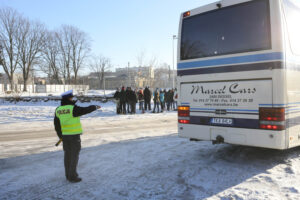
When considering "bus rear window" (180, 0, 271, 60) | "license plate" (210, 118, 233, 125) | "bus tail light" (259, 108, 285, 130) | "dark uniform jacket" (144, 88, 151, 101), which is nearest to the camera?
A: "bus tail light" (259, 108, 285, 130)

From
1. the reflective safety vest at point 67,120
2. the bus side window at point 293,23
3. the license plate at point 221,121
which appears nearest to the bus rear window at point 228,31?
the bus side window at point 293,23

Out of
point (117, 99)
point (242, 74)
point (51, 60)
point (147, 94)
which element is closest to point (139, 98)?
point (147, 94)

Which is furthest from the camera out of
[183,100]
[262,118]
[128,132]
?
[128,132]

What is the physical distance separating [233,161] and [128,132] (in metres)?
5.14

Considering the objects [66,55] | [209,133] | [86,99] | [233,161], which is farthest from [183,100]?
[66,55]

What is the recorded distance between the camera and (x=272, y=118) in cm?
512

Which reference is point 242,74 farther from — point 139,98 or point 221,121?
→ point 139,98

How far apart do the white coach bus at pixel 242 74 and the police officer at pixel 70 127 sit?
8.89 feet

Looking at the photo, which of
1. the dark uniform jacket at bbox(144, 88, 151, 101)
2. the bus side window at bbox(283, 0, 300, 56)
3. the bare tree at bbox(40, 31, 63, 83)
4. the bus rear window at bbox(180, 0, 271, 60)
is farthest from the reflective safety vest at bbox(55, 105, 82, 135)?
the bare tree at bbox(40, 31, 63, 83)

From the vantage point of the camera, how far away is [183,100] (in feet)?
21.6

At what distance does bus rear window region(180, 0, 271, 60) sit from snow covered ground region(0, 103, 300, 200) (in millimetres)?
2598

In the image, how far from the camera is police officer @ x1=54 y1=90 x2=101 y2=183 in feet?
15.9

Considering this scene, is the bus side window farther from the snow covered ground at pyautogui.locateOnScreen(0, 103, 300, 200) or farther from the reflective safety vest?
the reflective safety vest

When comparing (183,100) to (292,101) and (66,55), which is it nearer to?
(292,101)
